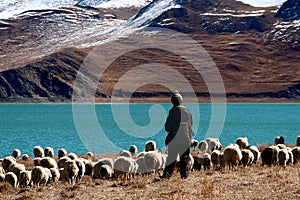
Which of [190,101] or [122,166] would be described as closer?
[122,166]

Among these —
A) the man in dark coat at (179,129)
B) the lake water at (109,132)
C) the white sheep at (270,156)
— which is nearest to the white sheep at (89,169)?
the man in dark coat at (179,129)

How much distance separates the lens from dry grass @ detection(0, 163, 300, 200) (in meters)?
13.8

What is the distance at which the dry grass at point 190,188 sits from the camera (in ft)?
45.1

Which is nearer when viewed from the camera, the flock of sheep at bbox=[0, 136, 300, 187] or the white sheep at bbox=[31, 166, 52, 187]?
the white sheep at bbox=[31, 166, 52, 187]

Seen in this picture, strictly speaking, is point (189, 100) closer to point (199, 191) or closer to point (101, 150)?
point (101, 150)

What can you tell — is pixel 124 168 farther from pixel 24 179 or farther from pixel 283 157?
pixel 283 157

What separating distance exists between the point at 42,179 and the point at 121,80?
17586 cm

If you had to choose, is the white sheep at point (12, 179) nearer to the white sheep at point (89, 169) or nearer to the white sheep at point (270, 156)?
the white sheep at point (89, 169)

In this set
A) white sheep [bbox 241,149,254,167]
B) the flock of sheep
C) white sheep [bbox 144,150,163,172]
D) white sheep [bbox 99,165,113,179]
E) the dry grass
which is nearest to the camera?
the dry grass

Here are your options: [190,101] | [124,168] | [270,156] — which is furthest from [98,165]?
[190,101]

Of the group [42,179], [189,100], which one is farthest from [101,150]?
[189,100]

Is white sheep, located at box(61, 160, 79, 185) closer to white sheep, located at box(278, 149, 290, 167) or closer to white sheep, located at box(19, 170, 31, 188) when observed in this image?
white sheep, located at box(19, 170, 31, 188)

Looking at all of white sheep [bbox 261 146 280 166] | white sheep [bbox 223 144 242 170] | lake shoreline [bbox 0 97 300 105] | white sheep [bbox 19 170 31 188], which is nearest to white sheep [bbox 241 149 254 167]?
white sheep [bbox 261 146 280 166]

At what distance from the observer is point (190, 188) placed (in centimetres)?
1473
